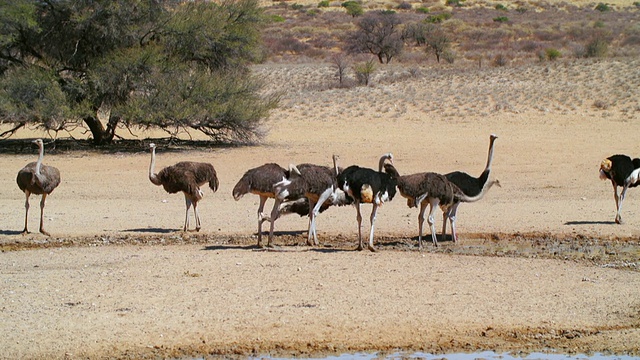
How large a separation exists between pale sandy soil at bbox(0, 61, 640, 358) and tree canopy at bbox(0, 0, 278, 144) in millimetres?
1133

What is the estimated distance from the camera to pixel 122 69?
76.4ft

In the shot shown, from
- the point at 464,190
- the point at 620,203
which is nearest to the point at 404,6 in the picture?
the point at 620,203

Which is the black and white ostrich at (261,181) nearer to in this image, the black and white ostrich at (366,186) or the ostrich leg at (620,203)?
the black and white ostrich at (366,186)

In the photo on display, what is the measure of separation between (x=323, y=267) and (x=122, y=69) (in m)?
13.2

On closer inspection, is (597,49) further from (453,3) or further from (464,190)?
(453,3)

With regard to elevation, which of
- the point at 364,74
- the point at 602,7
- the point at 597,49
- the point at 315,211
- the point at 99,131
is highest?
the point at 602,7

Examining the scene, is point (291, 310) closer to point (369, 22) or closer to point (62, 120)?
point (62, 120)

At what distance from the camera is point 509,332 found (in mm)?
9086

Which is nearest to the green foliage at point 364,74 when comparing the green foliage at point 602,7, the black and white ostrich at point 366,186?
the black and white ostrich at point 366,186

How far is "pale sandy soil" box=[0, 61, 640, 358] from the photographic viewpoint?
29.6ft

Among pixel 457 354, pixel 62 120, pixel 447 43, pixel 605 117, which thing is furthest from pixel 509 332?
pixel 447 43

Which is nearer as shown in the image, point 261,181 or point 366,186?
point 366,186

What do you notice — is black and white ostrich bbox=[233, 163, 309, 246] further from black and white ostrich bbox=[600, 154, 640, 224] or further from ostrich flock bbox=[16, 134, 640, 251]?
black and white ostrich bbox=[600, 154, 640, 224]

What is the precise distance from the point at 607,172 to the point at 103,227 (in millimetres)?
8176
